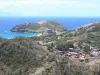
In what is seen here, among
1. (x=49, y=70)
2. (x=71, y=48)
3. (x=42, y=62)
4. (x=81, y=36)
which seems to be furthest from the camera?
(x=81, y=36)

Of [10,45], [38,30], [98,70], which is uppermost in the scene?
[10,45]

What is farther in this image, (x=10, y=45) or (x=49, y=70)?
(x=10, y=45)

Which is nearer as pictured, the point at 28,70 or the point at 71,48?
the point at 28,70

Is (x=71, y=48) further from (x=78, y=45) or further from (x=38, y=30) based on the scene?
(x=38, y=30)

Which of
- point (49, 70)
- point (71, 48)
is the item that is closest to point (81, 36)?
point (71, 48)

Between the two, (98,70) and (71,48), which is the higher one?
(98,70)

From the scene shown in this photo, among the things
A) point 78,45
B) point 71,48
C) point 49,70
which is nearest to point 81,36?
point 78,45

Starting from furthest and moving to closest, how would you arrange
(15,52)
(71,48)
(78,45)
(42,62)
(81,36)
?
(81,36), (78,45), (71,48), (15,52), (42,62)

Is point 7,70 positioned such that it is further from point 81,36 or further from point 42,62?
point 81,36

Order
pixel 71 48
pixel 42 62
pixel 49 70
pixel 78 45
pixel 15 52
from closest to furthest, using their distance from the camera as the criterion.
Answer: pixel 49 70, pixel 42 62, pixel 15 52, pixel 71 48, pixel 78 45
